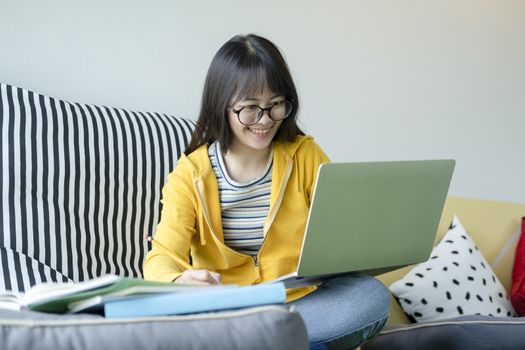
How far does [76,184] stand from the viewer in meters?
1.92

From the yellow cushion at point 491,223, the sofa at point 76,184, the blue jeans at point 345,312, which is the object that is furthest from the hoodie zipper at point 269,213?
the yellow cushion at point 491,223

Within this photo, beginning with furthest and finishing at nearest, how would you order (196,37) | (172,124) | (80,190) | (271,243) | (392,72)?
(392,72), (196,37), (172,124), (80,190), (271,243)

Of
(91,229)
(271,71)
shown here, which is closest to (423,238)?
(271,71)

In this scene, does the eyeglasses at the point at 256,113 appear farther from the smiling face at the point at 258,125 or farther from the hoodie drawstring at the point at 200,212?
the hoodie drawstring at the point at 200,212

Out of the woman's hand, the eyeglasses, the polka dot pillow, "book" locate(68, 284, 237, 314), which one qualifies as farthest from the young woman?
the polka dot pillow

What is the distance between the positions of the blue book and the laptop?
1.08 feet

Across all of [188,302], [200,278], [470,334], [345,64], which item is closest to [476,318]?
[470,334]

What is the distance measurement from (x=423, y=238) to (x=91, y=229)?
31.4 inches

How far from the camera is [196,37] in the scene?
7.87ft

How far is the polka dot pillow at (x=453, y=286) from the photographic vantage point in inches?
90.3

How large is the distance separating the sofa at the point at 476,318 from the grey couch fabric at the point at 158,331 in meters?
0.75

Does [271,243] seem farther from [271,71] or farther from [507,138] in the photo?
[507,138]

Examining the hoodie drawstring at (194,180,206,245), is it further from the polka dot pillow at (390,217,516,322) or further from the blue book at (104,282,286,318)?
the polka dot pillow at (390,217,516,322)

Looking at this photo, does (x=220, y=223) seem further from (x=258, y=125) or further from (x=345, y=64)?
(x=345, y=64)
